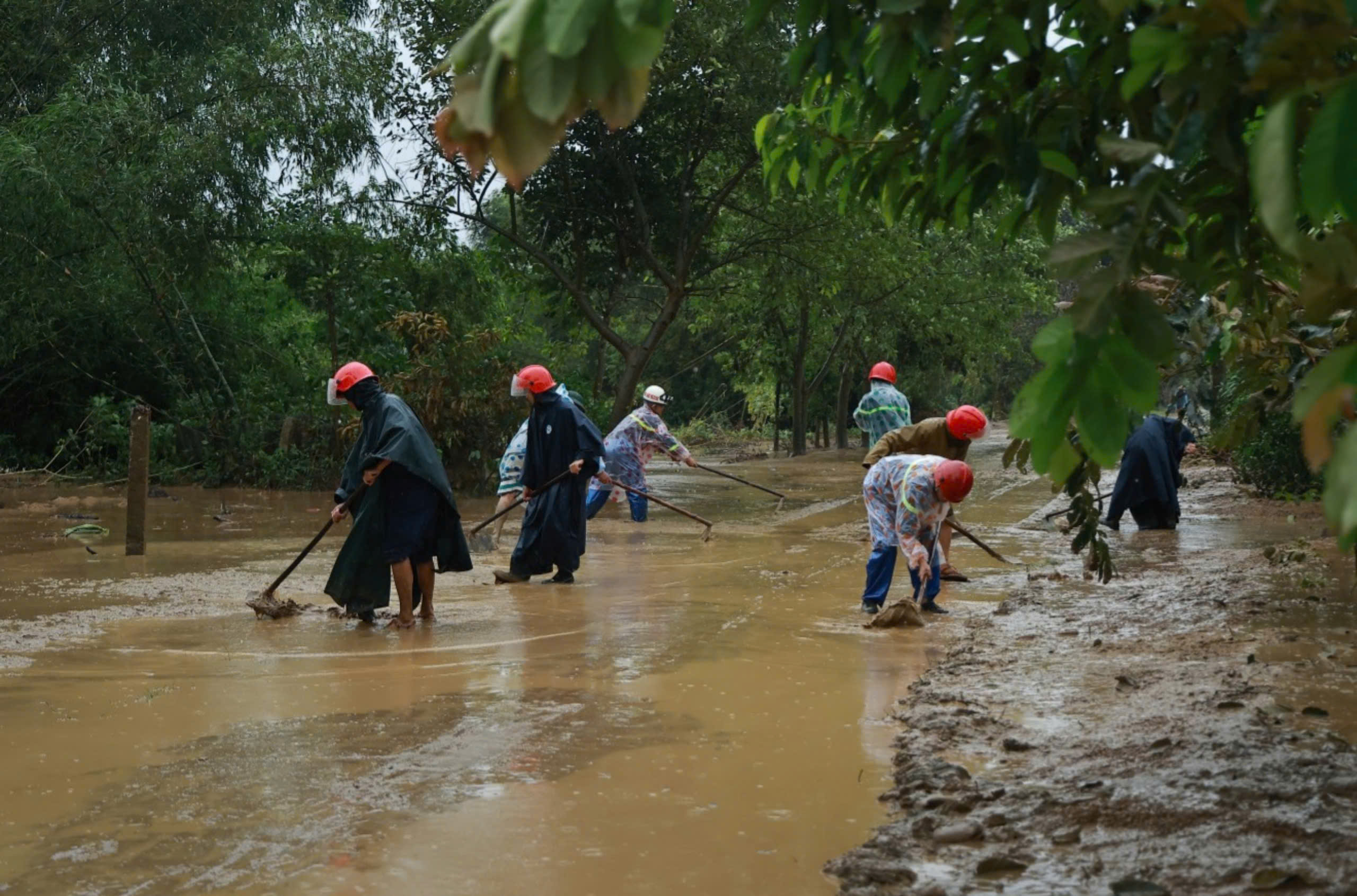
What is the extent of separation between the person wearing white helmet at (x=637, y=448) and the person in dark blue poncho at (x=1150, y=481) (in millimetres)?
4488

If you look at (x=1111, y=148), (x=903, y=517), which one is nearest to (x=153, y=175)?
(x=903, y=517)

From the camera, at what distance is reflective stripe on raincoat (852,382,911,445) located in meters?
14.3

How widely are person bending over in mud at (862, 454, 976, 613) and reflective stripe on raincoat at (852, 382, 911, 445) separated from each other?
14.9 feet

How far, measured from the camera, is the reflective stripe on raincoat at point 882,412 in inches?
563

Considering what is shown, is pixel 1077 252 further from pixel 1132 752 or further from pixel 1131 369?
pixel 1132 752

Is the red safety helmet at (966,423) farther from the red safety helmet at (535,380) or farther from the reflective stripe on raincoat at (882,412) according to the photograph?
the reflective stripe on raincoat at (882,412)

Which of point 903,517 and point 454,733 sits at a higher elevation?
point 903,517

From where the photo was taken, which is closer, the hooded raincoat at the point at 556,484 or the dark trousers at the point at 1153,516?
the hooded raincoat at the point at 556,484

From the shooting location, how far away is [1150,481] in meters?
15.2

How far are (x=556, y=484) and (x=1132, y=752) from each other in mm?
6681

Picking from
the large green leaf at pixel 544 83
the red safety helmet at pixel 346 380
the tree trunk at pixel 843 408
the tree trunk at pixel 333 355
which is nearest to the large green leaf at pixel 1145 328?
the large green leaf at pixel 544 83

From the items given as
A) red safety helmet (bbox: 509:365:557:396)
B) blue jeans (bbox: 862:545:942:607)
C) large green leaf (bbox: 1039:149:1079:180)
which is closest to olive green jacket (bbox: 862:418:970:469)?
blue jeans (bbox: 862:545:942:607)

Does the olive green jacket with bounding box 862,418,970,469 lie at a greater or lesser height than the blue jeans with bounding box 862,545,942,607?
greater

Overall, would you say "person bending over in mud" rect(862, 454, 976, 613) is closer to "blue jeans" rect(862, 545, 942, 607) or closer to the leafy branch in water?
"blue jeans" rect(862, 545, 942, 607)
